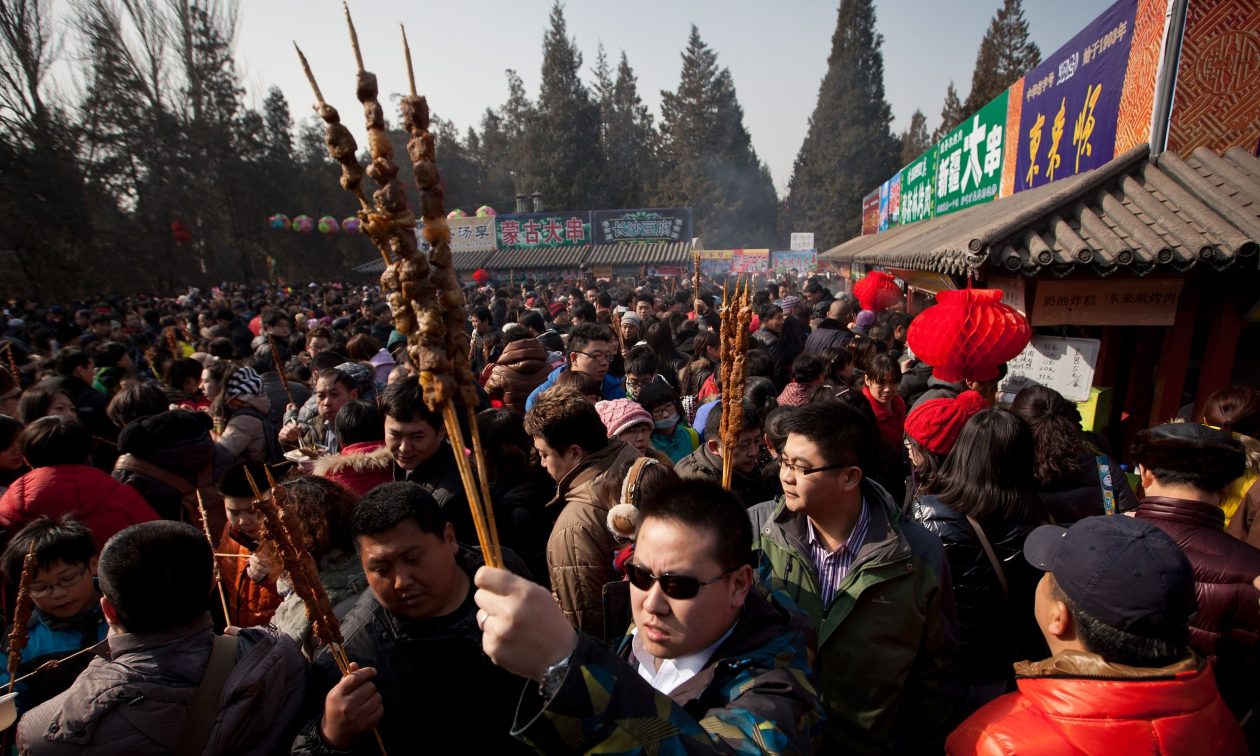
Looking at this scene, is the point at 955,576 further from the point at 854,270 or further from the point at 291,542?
the point at 854,270

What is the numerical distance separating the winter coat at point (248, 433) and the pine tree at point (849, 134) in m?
41.9

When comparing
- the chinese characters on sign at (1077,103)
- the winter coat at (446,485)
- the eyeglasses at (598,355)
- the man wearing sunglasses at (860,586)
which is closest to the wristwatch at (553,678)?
the man wearing sunglasses at (860,586)

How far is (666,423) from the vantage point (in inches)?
158

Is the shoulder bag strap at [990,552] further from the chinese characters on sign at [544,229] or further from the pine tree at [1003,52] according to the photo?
the pine tree at [1003,52]

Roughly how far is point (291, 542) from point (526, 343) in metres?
3.25

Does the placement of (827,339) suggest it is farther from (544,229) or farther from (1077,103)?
(544,229)

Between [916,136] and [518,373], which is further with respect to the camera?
[916,136]

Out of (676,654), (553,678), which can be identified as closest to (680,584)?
(676,654)

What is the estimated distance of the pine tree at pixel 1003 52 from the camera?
110 ft

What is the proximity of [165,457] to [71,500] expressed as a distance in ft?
1.73

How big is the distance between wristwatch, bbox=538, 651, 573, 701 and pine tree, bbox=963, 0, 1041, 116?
3959 cm

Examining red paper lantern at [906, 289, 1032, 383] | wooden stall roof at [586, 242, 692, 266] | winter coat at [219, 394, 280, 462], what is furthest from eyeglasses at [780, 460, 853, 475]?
wooden stall roof at [586, 242, 692, 266]

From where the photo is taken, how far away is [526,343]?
4.76 m

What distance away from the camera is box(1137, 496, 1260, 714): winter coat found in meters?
2.11
